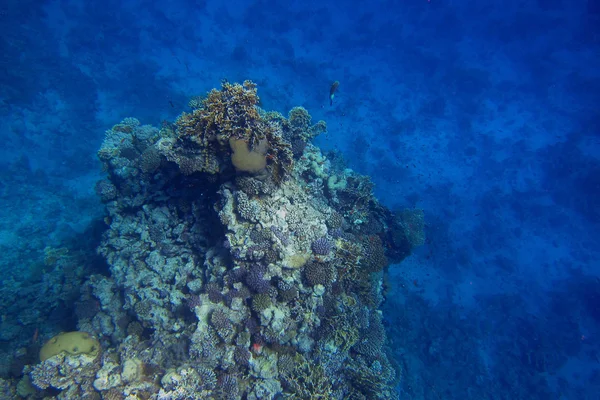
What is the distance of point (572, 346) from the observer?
2219 cm

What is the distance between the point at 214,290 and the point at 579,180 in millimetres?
38692

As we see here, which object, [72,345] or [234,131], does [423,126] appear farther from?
[72,345]

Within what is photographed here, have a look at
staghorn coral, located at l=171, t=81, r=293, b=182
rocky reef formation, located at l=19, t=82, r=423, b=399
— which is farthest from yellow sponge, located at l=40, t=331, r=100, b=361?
staghorn coral, located at l=171, t=81, r=293, b=182

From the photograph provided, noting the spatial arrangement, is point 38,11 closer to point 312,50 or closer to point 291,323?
point 312,50

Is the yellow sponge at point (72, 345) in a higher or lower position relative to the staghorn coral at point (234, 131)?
lower

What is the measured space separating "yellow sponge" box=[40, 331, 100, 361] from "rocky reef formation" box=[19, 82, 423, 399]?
318 millimetres

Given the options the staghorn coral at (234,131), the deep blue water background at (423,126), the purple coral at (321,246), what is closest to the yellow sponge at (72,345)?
the staghorn coral at (234,131)

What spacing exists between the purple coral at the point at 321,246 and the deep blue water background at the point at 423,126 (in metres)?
12.1

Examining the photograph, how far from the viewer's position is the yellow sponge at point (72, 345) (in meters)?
7.97

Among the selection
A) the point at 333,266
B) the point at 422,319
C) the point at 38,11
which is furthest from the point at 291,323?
the point at 38,11

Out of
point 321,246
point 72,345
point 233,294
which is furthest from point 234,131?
point 72,345

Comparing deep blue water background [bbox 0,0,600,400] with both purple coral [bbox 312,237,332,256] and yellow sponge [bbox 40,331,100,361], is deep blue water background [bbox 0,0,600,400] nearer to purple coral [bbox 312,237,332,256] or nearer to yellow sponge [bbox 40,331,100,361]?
yellow sponge [bbox 40,331,100,361]

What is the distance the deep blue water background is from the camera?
2038 centimetres

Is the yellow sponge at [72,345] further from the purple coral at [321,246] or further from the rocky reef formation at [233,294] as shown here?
the purple coral at [321,246]
